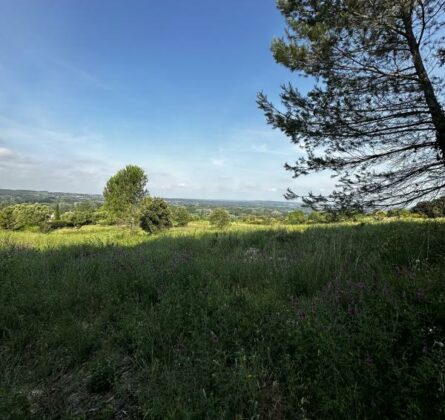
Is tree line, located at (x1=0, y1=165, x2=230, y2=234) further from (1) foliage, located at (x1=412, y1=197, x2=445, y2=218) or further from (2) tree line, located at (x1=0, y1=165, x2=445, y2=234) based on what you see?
(1) foliage, located at (x1=412, y1=197, x2=445, y2=218)

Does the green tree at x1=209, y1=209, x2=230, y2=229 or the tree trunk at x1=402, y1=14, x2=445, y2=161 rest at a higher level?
the tree trunk at x1=402, y1=14, x2=445, y2=161

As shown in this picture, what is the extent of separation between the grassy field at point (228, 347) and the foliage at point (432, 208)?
1337 millimetres

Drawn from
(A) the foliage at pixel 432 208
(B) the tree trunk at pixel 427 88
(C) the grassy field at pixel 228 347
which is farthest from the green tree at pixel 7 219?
(B) the tree trunk at pixel 427 88

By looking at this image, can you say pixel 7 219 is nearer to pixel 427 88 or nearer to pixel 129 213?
pixel 129 213

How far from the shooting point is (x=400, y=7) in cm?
451

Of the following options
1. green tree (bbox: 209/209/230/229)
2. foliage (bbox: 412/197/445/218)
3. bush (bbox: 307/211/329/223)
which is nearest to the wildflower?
bush (bbox: 307/211/329/223)

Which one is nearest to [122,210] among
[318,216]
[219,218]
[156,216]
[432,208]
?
[219,218]

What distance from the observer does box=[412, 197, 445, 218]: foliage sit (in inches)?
191

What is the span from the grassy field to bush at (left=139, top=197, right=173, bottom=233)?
25.7 meters

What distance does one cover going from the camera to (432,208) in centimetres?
494

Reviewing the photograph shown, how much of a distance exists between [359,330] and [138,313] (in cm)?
217

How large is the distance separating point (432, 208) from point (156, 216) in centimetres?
2714

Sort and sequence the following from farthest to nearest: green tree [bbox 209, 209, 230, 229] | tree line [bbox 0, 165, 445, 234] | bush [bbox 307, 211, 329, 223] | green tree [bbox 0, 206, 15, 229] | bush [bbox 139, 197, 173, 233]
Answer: green tree [bbox 0, 206, 15, 229] → green tree [bbox 209, 209, 230, 229] → tree line [bbox 0, 165, 445, 234] → bush [bbox 139, 197, 173, 233] → bush [bbox 307, 211, 329, 223]

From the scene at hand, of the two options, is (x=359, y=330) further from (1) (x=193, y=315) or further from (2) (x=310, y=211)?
(2) (x=310, y=211)
